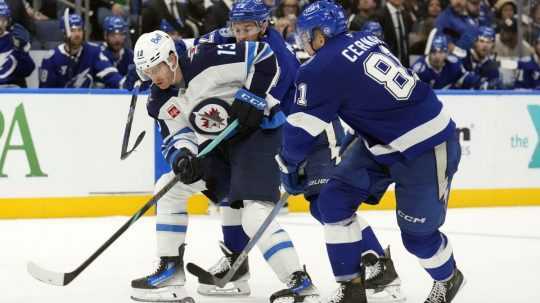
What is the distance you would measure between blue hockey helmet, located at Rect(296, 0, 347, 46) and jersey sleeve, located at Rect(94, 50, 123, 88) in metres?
3.96

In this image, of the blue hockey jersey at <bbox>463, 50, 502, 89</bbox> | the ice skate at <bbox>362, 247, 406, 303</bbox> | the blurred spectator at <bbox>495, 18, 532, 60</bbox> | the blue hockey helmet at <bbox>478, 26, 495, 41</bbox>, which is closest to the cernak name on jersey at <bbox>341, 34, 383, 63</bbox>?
the ice skate at <bbox>362, 247, 406, 303</bbox>

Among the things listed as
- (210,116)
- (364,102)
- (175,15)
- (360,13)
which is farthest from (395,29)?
(364,102)

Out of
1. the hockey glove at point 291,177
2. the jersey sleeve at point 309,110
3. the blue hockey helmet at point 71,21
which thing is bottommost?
the blue hockey helmet at point 71,21

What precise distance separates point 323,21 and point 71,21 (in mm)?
4201

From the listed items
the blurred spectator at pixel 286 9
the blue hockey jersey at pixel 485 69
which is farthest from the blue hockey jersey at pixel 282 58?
the blue hockey jersey at pixel 485 69

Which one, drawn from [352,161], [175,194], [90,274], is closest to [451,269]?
[352,161]

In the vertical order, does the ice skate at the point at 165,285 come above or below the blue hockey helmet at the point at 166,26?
above

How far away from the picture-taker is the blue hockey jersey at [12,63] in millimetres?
7281

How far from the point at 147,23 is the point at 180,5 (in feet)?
1.15

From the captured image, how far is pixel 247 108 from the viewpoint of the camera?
4027 mm

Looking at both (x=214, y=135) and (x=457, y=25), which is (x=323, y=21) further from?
(x=457, y=25)

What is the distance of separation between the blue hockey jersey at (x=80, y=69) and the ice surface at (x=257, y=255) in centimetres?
117

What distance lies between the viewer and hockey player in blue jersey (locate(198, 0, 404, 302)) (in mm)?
4328

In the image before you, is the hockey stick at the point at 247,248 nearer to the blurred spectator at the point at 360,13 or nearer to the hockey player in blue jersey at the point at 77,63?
the hockey player in blue jersey at the point at 77,63
